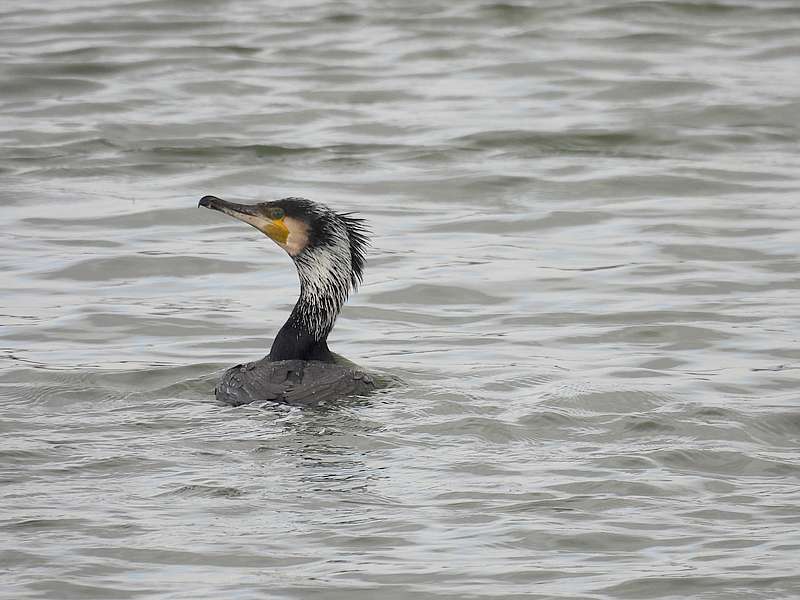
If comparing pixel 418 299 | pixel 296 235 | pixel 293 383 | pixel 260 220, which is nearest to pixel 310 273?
pixel 296 235

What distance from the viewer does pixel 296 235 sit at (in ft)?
33.1

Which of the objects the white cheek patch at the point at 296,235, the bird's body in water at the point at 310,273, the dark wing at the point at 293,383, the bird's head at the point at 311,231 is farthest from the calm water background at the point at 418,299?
the white cheek patch at the point at 296,235

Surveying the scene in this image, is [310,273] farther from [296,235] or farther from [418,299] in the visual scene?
[418,299]

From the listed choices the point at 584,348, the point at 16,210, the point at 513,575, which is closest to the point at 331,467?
the point at 513,575

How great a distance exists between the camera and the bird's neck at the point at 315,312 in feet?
32.4

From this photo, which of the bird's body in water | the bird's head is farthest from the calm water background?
the bird's head

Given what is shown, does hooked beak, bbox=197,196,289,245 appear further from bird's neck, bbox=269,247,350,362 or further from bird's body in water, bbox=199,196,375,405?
bird's neck, bbox=269,247,350,362

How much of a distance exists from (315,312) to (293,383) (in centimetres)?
78

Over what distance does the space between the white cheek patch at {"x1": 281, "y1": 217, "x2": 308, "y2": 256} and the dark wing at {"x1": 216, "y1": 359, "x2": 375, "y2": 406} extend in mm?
863

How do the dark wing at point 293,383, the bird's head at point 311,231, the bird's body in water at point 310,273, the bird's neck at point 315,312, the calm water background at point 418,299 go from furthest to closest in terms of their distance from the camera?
the bird's head at point 311,231
the bird's neck at point 315,312
the bird's body in water at point 310,273
the dark wing at point 293,383
the calm water background at point 418,299

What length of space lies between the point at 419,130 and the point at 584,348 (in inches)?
299

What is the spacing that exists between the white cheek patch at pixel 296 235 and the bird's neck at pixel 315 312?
4.1 inches

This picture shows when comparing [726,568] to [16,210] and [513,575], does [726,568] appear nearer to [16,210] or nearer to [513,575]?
[513,575]

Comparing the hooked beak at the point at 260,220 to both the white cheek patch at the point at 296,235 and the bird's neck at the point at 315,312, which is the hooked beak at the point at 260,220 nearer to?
the white cheek patch at the point at 296,235
